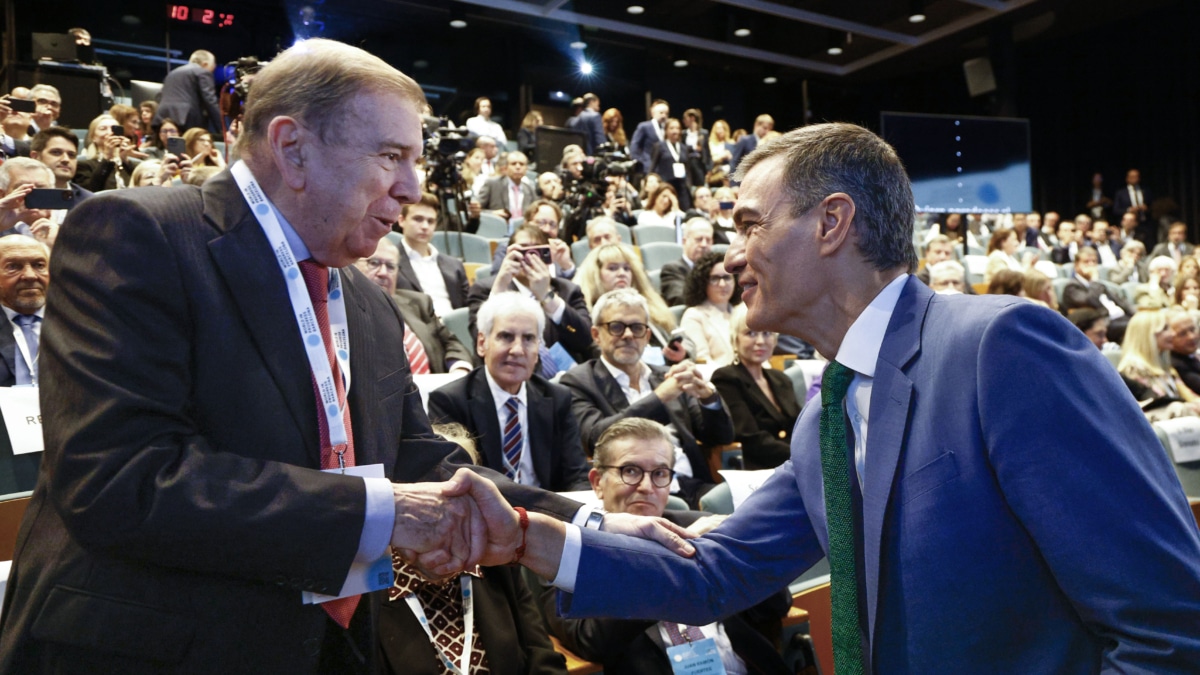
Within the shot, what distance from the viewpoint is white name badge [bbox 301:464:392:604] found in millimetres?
1357

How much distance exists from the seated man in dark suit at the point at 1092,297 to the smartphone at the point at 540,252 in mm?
3781

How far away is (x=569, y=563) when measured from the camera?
1.67 m

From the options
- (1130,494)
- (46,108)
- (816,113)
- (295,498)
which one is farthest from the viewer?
(816,113)

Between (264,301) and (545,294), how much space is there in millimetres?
3531

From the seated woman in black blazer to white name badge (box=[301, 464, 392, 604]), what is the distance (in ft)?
9.99

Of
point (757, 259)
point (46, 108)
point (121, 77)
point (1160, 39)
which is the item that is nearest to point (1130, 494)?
point (757, 259)

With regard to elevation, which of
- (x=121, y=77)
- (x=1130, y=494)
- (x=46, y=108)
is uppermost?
(x=121, y=77)

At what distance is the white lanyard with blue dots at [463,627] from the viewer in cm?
246

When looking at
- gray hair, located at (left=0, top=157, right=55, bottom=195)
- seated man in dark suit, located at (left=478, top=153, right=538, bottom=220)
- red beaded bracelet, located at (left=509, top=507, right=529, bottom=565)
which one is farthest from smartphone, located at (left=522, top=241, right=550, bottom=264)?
seated man in dark suit, located at (left=478, top=153, right=538, bottom=220)

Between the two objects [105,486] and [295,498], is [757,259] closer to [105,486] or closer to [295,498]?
[295,498]

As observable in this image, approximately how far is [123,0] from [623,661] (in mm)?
13774

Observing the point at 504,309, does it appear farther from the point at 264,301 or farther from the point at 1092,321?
the point at 1092,321

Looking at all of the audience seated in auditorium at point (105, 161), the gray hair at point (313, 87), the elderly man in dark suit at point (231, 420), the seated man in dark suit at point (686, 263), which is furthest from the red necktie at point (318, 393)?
the audience seated in auditorium at point (105, 161)

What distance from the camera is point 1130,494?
45.1 inches
